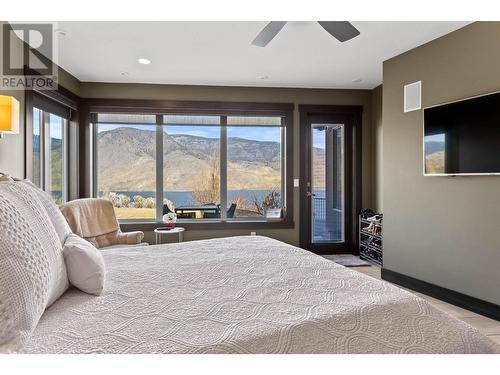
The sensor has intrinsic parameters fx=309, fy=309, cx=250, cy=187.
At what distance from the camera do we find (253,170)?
489 centimetres

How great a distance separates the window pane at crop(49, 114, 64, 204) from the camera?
3957 millimetres

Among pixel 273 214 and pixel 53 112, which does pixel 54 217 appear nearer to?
pixel 53 112

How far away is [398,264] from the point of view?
143 inches

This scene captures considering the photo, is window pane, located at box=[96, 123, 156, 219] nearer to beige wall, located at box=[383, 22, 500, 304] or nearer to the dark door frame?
the dark door frame

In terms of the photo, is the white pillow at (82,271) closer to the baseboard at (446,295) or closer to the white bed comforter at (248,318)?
the white bed comforter at (248,318)

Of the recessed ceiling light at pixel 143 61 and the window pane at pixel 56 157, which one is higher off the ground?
the recessed ceiling light at pixel 143 61

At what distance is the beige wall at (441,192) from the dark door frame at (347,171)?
3.44 feet

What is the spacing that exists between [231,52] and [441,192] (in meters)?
2.65

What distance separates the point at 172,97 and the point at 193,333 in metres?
4.17

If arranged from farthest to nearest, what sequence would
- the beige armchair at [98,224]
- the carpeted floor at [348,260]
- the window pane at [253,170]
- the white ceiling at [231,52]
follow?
1. the window pane at [253,170]
2. the carpeted floor at [348,260]
3. the beige armchair at [98,224]
4. the white ceiling at [231,52]

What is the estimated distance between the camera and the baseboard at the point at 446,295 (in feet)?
8.71

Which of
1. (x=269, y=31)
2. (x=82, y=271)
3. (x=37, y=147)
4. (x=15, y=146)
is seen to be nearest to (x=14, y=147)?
(x=15, y=146)

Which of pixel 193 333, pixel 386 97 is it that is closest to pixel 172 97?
pixel 386 97

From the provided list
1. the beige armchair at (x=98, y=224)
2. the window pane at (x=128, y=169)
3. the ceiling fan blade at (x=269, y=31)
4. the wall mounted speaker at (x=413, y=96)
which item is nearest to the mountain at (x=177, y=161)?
the window pane at (x=128, y=169)
